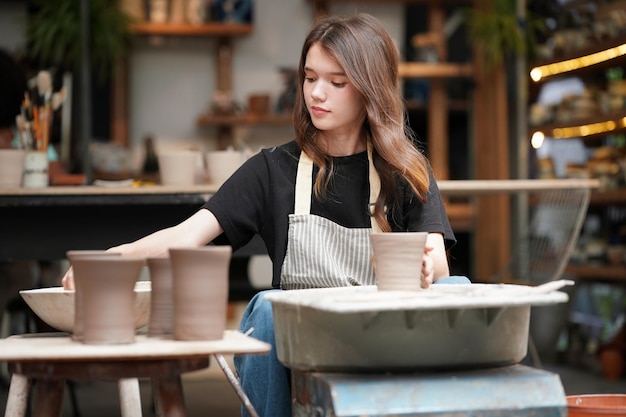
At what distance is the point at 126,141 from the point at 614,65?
321 centimetres

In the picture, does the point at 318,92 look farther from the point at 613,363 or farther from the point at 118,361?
the point at 613,363

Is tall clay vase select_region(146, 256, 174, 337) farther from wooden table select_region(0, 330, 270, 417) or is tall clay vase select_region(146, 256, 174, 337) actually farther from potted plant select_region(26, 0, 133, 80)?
potted plant select_region(26, 0, 133, 80)

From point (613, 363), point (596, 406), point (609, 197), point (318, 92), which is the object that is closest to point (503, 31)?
point (609, 197)

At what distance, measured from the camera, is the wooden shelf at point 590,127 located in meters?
5.45

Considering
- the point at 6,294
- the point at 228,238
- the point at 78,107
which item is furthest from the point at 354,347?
the point at 78,107

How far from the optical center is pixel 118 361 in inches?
65.4

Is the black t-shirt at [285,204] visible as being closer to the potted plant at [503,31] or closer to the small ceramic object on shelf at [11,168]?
the small ceramic object on shelf at [11,168]

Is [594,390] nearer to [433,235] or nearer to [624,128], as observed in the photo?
[624,128]

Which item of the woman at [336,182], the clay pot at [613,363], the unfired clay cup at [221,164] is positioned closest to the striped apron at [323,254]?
the woman at [336,182]

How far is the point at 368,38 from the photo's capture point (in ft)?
8.11

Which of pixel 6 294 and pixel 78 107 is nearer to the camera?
pixel 6 294

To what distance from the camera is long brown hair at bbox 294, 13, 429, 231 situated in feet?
7.99

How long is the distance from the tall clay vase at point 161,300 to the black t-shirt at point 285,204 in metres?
0.62

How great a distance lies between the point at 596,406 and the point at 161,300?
1028 millimetres
